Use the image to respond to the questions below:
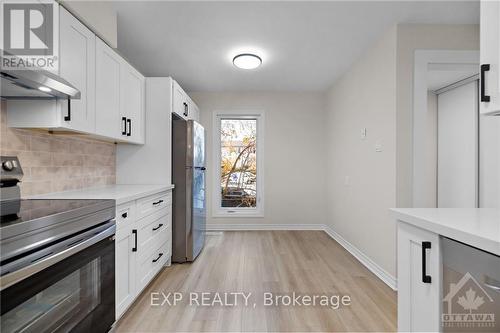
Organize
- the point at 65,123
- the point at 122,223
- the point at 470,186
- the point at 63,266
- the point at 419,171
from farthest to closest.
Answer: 1. the point at 470,186
2. the point at 419,171
3. the point at 122,223
4. the point at 65,123
5. the point at 63,266

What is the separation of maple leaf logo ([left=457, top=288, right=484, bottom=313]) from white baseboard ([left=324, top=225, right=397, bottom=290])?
153 centimetres

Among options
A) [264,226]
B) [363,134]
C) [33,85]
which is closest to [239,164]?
[264,226]

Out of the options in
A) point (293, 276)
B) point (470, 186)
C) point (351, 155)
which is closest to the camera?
point (293, 276)

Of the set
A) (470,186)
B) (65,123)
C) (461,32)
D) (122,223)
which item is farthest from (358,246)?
(65,123)

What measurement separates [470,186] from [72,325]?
389 cm

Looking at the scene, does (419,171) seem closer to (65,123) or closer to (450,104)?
(450,104)

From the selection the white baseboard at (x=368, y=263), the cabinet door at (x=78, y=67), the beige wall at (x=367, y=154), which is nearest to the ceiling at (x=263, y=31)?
the beige wall at (x=367, y=154)

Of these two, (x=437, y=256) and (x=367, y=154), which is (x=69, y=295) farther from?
(x=367, y=154)

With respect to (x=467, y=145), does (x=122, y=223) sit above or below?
below

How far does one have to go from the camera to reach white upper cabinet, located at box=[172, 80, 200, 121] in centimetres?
303

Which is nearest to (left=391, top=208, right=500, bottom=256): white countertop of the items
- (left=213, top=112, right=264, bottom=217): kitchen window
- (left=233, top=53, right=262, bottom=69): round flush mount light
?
(left=233, top=53, right=262, bottom=69): round flush mount light

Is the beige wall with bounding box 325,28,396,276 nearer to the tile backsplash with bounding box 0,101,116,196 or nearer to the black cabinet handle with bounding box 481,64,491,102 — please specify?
the black cabinet handle with bounding box 481,64,491,102

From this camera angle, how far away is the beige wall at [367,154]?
242 centimetres

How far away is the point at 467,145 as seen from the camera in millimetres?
3086
